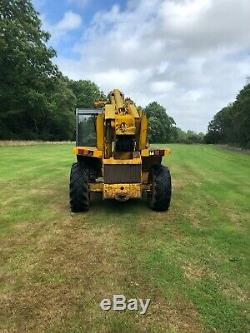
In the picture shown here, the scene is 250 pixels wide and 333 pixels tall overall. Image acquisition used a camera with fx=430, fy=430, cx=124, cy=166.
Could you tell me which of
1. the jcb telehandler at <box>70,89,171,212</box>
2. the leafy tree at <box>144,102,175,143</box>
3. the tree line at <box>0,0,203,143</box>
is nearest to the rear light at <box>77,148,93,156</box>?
the jcb telehandler at <box>70,89,171,212</box>

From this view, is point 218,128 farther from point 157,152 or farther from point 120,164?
point 120,164

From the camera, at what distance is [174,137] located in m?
130

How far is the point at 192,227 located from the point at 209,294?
307 cm

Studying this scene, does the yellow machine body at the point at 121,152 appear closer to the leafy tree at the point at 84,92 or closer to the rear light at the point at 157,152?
the rear light at the point at 157,152

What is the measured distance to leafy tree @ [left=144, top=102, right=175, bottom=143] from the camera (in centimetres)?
11425

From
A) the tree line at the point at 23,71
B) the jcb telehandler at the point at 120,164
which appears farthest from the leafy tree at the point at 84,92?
the jcb telehandler at the point at 120,164

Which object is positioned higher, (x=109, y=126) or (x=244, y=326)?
(x=109, y=126)

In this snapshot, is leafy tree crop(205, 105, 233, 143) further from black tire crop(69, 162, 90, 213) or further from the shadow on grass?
black tire crop(69, 162, 90, 213)

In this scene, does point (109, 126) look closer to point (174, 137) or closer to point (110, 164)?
point (110, 164)

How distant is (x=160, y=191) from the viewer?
30.5ft

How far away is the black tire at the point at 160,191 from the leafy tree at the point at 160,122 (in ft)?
333

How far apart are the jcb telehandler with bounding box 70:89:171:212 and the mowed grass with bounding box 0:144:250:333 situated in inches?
17.7

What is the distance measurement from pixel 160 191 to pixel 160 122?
112 metres

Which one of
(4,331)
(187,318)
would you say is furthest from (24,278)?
(187,318)
